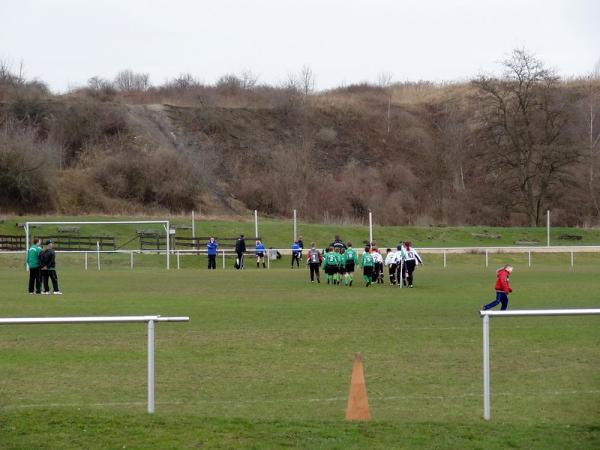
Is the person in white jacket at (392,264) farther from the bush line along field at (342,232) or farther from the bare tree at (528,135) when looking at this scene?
the bare tree at (528,135)

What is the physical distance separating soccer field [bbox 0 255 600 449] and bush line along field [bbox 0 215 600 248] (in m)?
35.0

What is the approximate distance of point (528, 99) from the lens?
254 ft

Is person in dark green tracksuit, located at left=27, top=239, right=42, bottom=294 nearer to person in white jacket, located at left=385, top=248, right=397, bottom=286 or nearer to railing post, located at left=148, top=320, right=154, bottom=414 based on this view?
person in white jacket, located at left=385, top=248, right=397, bottom=286

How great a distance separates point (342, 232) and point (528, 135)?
18933 mm

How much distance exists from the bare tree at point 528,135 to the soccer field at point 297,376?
169 feet

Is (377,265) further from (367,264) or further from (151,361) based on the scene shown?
(151,361)

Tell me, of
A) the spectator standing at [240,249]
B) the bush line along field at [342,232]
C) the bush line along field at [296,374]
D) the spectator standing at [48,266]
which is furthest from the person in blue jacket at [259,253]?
the bush line along field at [296,374]

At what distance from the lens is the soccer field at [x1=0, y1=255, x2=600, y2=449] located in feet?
30.2

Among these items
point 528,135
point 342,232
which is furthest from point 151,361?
point 528,135

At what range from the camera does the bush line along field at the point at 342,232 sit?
6078 centimetres

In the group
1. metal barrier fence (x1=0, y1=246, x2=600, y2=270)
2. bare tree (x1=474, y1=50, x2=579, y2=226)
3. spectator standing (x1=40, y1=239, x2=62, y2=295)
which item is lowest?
metal barrier fence (x1=0, y1=246, x2=600, y2=270)

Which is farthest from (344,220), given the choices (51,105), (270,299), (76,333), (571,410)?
(571,410)

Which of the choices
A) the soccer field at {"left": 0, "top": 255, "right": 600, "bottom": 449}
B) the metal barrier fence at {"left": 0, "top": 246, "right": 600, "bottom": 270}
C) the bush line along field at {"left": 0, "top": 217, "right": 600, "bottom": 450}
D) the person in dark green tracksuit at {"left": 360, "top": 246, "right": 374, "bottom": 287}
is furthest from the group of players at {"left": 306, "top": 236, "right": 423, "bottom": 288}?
the metal barrier fence at {"left": 0, "top": 246, "right": 600, "bottom": 270}

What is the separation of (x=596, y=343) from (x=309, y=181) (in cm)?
7568
